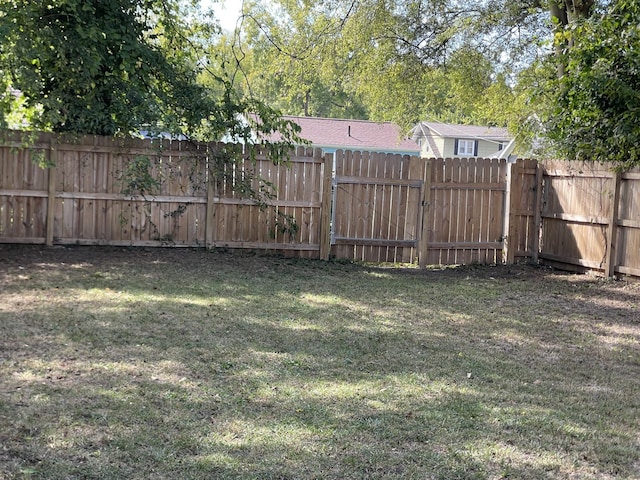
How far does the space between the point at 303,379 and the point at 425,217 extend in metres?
6.90

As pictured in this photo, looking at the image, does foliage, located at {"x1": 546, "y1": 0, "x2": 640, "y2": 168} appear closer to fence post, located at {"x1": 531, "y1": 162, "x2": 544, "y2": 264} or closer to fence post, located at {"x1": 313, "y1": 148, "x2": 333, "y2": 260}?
fence post, located at {"x1": 531, "y1": 162, "x2": 544, "y2": 264}

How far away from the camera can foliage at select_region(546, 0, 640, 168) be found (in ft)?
31.3

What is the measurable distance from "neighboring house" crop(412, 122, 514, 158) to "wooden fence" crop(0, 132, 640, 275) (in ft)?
94.4

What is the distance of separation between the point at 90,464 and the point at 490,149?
41.5m

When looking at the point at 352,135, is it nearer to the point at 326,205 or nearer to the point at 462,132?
the point at 462,132

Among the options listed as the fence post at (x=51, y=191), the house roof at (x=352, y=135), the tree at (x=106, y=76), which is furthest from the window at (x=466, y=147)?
the fence post at (x=51, y=191)

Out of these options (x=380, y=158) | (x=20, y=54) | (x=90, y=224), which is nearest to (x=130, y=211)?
(x=90, y=224)

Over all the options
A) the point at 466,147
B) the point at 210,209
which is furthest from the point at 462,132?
the point at 210,209

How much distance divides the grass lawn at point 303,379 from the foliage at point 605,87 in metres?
2.36

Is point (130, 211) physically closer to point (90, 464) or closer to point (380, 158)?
point (380, 158)

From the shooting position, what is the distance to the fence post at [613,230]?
35.9 feet

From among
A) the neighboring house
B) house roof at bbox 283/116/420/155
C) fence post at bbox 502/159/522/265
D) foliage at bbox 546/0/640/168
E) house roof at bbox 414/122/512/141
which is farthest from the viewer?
the neighboring house

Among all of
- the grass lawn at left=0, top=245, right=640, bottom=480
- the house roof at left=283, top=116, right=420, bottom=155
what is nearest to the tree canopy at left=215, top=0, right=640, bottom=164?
the grass lawn at left=0, top=245, right=640, bottom=480

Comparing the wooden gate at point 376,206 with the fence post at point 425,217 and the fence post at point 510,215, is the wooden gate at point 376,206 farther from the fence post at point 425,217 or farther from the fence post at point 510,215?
the fence post at point 510,215
